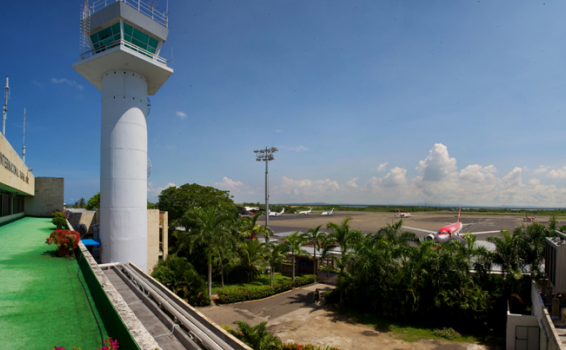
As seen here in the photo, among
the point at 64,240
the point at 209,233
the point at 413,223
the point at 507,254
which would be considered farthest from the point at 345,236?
the point at 413,223

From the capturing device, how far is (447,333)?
50.9 feet

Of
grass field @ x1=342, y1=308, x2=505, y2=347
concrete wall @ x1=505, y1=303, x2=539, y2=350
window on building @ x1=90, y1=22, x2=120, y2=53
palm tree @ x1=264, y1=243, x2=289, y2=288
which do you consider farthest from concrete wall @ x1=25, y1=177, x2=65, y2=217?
concrete wall @ x1=505, y1=303, x2=539, y2=350

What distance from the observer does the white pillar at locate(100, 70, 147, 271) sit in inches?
761

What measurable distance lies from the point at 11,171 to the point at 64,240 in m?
10.6

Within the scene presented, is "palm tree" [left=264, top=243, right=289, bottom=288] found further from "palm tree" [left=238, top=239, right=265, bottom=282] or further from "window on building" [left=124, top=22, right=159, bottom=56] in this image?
"window on building" [left=124, top=22, right=159, bottom=56]

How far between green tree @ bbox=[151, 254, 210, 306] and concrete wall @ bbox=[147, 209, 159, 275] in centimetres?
367

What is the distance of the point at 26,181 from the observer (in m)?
24.9

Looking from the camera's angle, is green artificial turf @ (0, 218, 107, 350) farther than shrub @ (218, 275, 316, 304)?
No

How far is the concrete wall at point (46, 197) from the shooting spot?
100 ft

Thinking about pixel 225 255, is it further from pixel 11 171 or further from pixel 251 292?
pixel 11 171

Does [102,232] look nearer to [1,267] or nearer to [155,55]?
[1,267]

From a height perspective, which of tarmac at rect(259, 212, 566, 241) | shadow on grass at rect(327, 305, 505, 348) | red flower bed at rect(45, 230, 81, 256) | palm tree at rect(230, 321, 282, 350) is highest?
red flower bed at rect(45, 230, 81, 256)

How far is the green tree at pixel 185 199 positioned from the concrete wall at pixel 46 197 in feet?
34.0

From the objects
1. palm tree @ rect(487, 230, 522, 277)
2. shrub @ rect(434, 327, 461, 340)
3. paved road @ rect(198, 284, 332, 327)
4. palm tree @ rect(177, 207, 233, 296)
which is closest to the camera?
shrub @ rect(434, 327, 461, 340)
